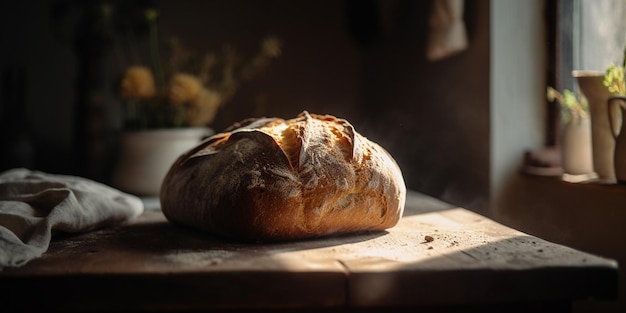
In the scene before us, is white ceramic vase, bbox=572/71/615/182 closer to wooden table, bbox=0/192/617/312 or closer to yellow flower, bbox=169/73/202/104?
wooden table, bbox=0/192/617/312

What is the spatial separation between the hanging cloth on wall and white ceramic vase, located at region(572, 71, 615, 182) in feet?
1.64

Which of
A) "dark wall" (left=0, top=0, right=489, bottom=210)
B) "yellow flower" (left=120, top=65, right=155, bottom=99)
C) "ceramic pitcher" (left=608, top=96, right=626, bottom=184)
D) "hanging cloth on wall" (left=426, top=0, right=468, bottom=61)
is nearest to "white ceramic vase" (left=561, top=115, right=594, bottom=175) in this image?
"ceramic pitcher" (left=608, top=96, right=626, bottom=184)

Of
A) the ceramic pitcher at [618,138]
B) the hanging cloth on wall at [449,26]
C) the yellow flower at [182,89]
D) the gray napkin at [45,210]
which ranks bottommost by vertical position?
the gray napkin at [45,210]

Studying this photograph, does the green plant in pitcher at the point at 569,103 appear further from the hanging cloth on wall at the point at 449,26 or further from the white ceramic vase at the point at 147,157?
the white ceramic vase at the point at 147,157

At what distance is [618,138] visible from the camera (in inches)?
59.6

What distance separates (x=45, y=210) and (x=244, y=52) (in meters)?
2.17

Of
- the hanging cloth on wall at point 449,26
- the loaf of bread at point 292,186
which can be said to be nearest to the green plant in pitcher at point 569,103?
the hanging cloth on wall at point 449,26

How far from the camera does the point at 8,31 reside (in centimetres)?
341

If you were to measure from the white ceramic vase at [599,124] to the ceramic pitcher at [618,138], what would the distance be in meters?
0.06

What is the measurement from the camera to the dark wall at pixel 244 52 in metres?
2.95

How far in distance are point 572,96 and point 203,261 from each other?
3.66ft

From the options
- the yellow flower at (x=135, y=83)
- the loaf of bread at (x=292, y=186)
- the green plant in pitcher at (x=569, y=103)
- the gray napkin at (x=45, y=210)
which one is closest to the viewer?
the gray napkin at (x=45, y=210)

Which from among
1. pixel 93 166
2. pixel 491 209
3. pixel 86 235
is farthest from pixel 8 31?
pixel 491 209

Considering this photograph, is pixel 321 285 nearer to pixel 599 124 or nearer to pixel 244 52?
pixel 599 124
